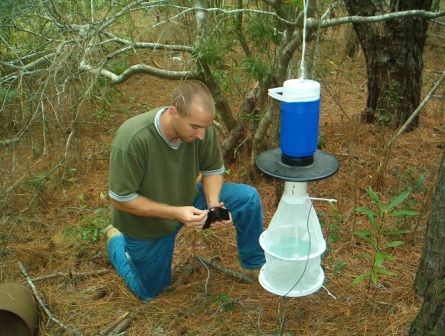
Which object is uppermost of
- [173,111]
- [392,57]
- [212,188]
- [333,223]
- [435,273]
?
[173,111]

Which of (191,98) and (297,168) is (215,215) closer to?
(191,98)

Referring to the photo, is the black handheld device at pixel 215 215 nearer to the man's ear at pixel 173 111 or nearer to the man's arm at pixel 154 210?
the man's arm at pixel 154 210

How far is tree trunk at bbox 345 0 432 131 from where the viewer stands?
4113 mm

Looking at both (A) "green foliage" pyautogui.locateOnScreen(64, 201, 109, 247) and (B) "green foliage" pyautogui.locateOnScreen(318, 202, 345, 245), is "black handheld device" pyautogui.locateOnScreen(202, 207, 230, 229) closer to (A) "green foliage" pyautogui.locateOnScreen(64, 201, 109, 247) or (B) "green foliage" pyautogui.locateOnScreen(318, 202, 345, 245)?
(B) "green foliage" pyautogui.locateOnScreen(318, 202, 345, 245)

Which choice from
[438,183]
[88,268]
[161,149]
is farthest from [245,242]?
[438,183]

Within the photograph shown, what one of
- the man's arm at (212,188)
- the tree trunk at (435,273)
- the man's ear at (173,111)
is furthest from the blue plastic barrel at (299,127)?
the man's arm at (212,188)

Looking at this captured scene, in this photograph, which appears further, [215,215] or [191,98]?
[215,215]

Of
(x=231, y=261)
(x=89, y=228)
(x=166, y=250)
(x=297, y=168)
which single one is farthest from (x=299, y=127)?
(x=89, y=228)

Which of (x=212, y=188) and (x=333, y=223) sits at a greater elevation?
(x=212, y=188)

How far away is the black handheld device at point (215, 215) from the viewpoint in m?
2.56

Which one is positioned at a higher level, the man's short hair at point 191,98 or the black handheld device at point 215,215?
the man's short hair at point 191,98

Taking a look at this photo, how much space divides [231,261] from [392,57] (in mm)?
2479

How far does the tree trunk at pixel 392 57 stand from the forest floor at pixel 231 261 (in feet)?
0.86

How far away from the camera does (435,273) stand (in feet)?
6.51
